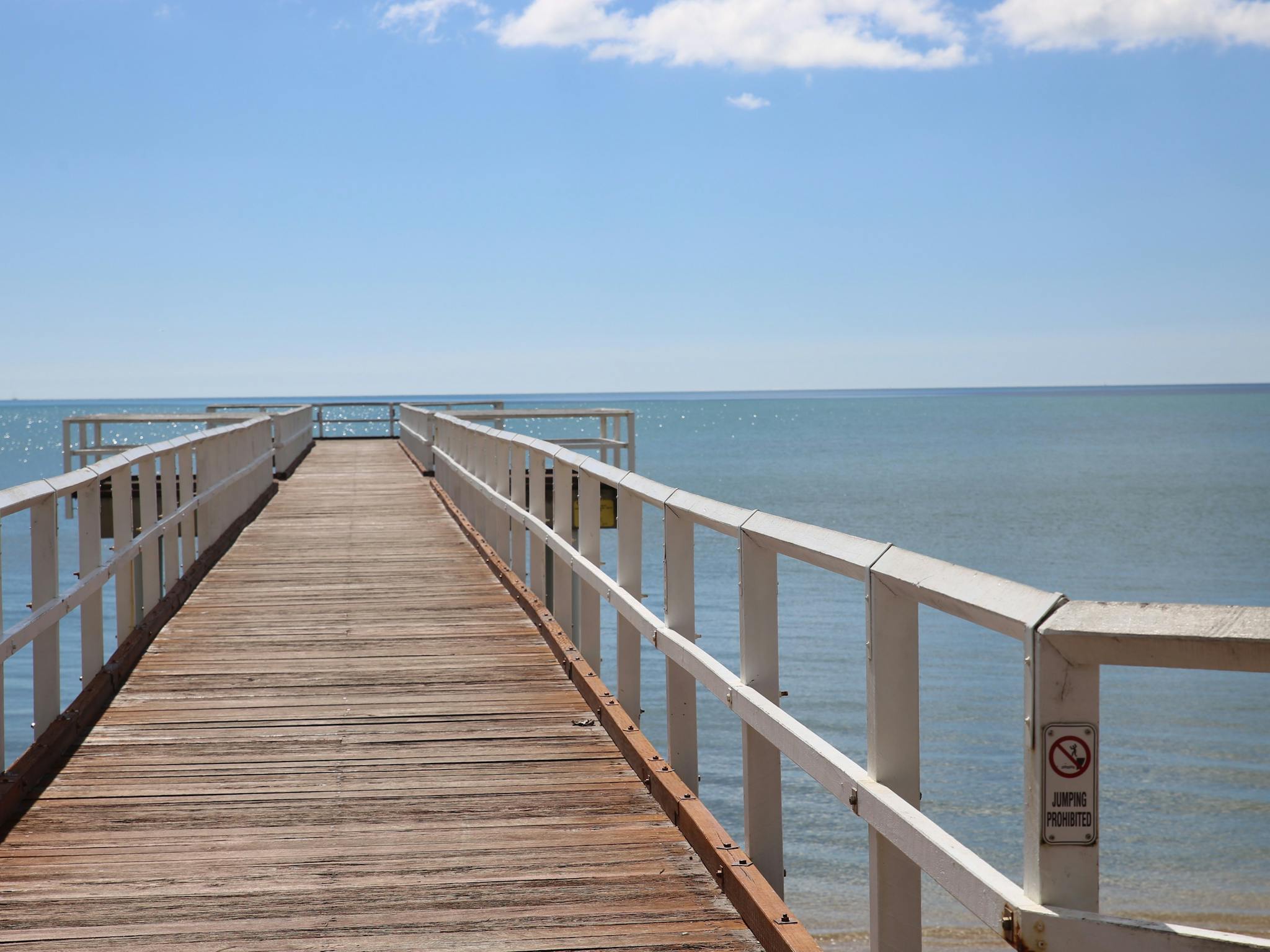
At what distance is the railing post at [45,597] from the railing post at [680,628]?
2.52 metres

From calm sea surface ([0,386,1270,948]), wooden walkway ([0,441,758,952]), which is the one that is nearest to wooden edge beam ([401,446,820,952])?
wooden walkway ([0,441,758,952])

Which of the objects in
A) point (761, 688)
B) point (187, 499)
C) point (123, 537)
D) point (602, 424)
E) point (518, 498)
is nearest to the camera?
point (761, 688)

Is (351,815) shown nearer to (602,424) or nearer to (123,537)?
(123,537)

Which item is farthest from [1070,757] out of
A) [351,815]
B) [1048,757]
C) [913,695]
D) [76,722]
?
[76,722]

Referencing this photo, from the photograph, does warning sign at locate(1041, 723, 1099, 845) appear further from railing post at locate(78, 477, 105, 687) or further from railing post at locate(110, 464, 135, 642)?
railing post at locate(110, 464, 135, 642)

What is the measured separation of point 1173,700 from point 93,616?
1688 cm

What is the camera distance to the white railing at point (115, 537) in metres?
5.26

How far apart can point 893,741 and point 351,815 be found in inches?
103

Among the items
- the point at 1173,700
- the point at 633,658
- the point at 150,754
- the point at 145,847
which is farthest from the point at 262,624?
the point at 1173,700

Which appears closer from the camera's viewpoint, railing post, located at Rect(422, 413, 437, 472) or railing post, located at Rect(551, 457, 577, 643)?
railing post, located at Rect(551, 457, 577, 643)

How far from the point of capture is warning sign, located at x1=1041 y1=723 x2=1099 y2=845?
1.93 m

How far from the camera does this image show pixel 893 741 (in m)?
2.64

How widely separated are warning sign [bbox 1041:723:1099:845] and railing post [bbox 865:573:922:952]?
23.3 inches

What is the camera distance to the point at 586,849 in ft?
13.9
